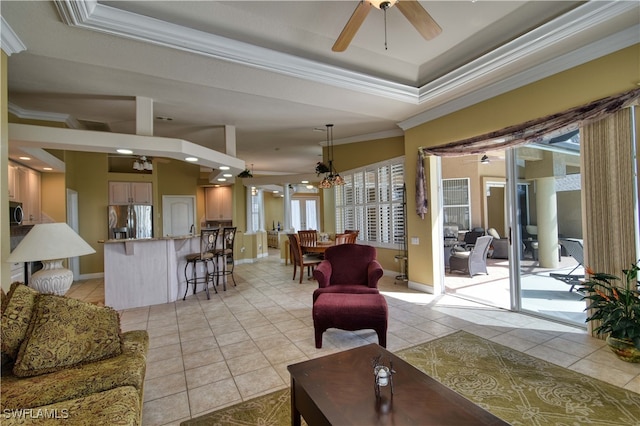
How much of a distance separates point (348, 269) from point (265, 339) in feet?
4.21

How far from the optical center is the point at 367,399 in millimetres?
1480

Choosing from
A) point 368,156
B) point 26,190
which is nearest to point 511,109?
point 368,156

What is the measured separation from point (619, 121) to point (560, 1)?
124 cm

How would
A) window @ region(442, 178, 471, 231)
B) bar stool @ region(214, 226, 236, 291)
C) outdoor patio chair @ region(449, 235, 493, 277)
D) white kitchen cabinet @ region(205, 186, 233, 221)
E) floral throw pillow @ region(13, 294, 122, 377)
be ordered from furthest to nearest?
1. white kitchen cabinet @ region(205, 186, 233, 221)
2. window @ region(442, 178, 471, 231)
3. outdoor patio chair @ region(449, 235, 493, 277)
4. bar stool @ region(214, 226, 236, 291)
5. floral throw pillow @ region(13, 294, 122, 377)

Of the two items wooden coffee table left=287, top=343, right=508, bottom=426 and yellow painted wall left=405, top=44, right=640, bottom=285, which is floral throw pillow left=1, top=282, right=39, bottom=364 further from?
yellow painted wall left=405, top=44, right=640, bottom=285

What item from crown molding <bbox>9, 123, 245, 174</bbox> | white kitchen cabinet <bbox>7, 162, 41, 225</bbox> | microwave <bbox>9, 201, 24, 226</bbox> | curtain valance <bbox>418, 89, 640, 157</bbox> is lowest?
microwave <bbox>9, 201, 24, 226</bbox>

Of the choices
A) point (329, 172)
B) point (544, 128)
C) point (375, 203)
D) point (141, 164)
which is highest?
point (141, 164)

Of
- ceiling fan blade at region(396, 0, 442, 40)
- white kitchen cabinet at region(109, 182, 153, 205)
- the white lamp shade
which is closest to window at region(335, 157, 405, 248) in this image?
ceiling fan blade at region(396, 0, 442, 40)

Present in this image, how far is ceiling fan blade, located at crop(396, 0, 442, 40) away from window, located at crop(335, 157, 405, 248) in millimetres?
3434

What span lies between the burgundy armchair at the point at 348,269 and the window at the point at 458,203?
613cm

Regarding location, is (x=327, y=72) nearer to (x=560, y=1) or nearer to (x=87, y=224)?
(x=560, y=1)

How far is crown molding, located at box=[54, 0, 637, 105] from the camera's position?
94.4 inches

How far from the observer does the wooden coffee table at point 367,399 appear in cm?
134

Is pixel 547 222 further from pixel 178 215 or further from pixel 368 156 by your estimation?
pixel 178 215
